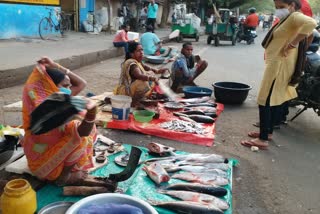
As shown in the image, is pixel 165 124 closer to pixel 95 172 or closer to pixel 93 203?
Result: pixel 95 172

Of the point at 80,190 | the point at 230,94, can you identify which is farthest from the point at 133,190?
the point at 230,94

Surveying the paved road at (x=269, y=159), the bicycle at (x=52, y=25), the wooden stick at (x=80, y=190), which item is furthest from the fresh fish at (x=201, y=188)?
the bicycle at (x=52, y=25)

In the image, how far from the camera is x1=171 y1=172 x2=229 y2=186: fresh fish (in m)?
3.29

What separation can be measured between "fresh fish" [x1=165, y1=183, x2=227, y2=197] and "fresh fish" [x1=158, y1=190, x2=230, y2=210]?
0.08 m

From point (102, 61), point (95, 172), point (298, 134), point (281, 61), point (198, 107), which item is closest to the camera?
point (95, 172)

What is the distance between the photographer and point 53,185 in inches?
121

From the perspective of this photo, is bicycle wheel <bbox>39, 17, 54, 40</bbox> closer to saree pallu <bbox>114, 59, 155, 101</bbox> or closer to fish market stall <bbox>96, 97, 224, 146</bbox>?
saree pallu <bbox>114, 59, 155, 101</bbox>

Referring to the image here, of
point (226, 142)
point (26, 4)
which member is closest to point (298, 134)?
point (226, 142)

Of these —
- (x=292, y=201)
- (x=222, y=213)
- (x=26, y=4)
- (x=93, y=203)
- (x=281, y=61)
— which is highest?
(x=26, y=4)

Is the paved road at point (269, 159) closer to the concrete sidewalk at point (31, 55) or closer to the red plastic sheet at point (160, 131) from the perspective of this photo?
the red plastic sheet at point (160, 131)

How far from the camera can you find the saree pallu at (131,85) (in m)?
5.33

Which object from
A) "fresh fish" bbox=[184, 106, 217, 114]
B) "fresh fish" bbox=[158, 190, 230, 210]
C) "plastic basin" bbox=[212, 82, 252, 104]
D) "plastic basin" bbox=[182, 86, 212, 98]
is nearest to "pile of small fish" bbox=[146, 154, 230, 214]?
"fresh fish" bbox=[158, 190, 230, 210]

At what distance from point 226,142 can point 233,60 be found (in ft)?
28.1

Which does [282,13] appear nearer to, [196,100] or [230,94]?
[196,100]
